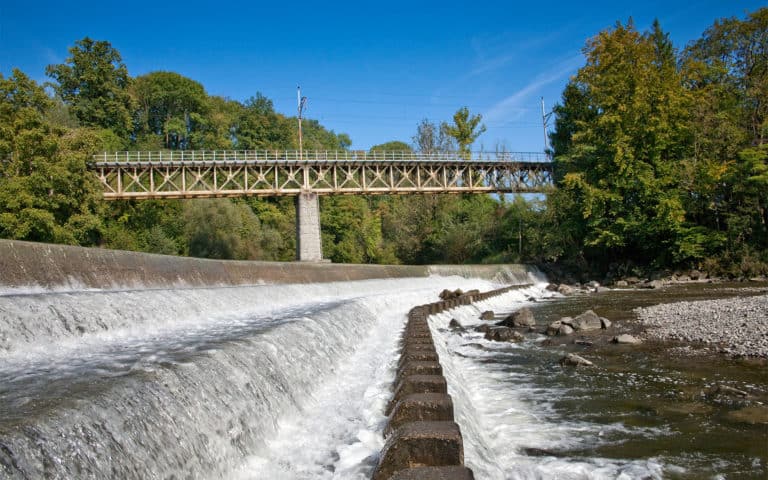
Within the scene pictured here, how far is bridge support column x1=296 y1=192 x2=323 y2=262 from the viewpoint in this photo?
123 feet

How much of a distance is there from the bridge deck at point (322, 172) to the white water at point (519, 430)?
31.1 meters

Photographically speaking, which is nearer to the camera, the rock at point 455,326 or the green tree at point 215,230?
the rock at point 455,326

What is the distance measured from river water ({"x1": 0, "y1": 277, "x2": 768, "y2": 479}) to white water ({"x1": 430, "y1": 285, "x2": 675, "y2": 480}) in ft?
0.09

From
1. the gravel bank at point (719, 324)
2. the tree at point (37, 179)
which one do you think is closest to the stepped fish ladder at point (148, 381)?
the gravel bank at point (719, 324)

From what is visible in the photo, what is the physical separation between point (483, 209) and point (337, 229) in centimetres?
1755

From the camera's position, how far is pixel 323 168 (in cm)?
4209

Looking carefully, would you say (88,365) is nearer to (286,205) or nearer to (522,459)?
(522,459)

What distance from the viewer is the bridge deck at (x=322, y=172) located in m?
37.3

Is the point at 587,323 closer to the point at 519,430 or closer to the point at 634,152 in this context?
the point at 519,430

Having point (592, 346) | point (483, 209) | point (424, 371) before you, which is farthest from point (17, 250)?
point (483, 209)

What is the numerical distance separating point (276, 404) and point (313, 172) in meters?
36.9

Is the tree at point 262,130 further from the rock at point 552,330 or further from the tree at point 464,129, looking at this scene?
the rock at point 552,330

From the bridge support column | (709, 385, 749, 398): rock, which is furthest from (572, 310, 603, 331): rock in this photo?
the bridge support column

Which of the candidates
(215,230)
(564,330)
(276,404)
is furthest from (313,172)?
(276,404)
